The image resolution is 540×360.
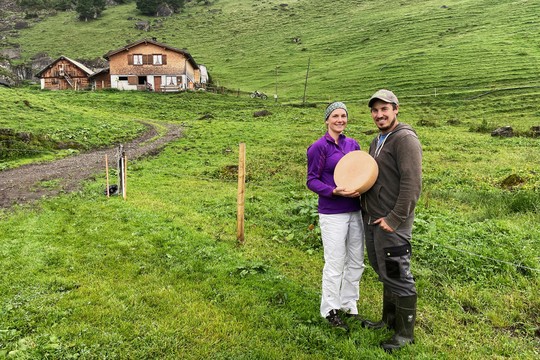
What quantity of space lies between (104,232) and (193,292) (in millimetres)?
4147

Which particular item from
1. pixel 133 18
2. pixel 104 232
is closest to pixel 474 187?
pixel 104 232

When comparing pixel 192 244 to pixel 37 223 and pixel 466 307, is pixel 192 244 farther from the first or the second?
pixel 466 307

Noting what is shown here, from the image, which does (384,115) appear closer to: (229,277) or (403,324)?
(403,324)

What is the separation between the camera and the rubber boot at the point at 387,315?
5.36 meters

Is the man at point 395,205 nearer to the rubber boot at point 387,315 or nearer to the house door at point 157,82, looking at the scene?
the rubber boot at point 387,315

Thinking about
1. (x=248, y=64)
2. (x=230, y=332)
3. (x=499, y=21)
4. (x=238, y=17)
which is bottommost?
(x=230, y=332)

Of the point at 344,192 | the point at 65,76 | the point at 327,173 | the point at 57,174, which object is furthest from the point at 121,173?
the point at 65,76

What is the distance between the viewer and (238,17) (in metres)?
119

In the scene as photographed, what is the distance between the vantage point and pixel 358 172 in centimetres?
488

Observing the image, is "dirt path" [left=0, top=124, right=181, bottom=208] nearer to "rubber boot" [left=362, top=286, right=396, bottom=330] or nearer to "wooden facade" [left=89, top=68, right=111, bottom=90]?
"rubber boot" [left=362, top=286, right=396, bottom=330]

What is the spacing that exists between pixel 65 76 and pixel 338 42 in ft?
195

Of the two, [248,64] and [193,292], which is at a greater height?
[248,64]

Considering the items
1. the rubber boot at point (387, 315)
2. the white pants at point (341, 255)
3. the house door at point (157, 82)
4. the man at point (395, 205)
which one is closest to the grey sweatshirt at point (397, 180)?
the man at point (395, 205)

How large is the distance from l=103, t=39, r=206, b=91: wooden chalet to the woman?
A: 192 feet
